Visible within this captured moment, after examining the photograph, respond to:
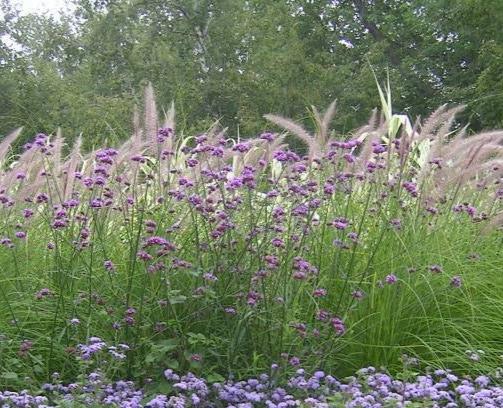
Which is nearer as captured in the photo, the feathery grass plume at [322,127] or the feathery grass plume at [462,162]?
the feathery grass plume at [462,162]

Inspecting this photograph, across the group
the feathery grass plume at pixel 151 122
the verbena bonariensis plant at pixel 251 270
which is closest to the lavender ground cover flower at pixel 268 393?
the verbena bonariensis plant at pixel 251 270

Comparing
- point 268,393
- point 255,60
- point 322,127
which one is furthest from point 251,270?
point 255,60

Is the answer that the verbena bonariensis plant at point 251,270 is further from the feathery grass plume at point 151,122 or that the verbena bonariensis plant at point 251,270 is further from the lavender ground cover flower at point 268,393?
the lavender ground cover flower at point 268,393

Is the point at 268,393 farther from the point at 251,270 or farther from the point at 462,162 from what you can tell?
the point at 462,162

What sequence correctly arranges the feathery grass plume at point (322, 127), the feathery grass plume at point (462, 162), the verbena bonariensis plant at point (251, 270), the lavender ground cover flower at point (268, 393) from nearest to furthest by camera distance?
the lavender ground cover flower at point (268, 393)
the verbena bonariensis plant at point (251, 270)
the feathery grass plume at point (462, 162)
the feathery grass plume at point (322, 127)

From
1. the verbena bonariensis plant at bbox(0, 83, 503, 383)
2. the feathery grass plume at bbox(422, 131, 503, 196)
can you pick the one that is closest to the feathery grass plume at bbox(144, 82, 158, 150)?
the verbena bonariensis plant at bbox(0, 83, 503, 383)

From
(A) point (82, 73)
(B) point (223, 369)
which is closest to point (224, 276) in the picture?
(B) point (223, 369)

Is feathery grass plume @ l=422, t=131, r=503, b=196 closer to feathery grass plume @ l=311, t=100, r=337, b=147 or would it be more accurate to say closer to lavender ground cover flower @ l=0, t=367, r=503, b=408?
feathery grass plume @ l=311, t=100, r=337, b=147

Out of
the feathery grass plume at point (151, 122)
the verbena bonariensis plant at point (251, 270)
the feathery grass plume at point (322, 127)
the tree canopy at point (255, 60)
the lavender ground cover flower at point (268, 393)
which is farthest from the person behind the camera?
the tree canopy at point (255, 60)

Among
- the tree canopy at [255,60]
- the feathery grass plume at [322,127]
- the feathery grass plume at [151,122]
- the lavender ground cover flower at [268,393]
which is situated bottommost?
the lavender ground cover flower at [268,393]

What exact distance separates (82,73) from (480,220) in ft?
111

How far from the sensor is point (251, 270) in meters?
3.41

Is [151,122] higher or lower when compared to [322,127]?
lower

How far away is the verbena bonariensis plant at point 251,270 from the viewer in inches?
128
